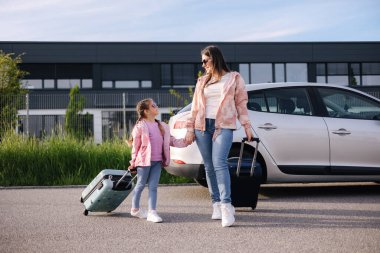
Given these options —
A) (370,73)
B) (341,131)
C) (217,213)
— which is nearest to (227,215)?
(217,213)

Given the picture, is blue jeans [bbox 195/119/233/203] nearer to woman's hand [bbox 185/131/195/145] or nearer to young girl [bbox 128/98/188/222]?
woman's hand [bbox 185/131/195/145]

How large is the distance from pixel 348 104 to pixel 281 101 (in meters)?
1.00

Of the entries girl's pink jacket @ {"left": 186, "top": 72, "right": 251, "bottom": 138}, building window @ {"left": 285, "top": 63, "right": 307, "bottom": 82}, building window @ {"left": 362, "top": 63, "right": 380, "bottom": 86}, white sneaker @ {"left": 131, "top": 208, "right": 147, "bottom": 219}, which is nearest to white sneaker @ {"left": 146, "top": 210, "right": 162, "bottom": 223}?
white sneaker @ {"left": 131, "top": 208, "right": 147, "bottom": 219}

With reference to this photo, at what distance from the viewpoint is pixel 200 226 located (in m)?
6.02

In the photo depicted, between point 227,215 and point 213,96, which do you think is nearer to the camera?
point 227,215

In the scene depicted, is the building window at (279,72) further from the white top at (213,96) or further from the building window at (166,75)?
the white top at (213,96)

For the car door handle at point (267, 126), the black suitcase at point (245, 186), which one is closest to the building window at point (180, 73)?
the car door handle at point (267, 126)

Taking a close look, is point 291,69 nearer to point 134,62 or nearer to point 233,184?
point 134,62

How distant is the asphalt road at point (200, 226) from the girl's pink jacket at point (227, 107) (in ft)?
3.29

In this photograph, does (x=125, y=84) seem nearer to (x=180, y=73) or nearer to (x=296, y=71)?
(x=180, y=73)

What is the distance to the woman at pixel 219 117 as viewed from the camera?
602cm

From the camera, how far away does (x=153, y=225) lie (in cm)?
614

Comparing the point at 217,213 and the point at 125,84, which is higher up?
the point at 125,84

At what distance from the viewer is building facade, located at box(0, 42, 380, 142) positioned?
129ft
